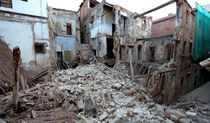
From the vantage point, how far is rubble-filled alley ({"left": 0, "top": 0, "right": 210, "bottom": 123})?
4141 millimetres

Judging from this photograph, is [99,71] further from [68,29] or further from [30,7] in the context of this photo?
[68,29]

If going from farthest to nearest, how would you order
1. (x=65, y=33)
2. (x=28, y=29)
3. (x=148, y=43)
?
(x=148, y=43) → (x=65, y=33) → (x=28, y=29)

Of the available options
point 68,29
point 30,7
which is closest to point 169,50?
point 68,29

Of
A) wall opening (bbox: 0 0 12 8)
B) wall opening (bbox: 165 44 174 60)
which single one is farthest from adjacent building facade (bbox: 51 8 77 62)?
wall opening (bbox: 165 44 174 60)

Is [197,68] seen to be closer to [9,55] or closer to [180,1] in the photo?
[180,1]

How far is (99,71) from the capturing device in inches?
374

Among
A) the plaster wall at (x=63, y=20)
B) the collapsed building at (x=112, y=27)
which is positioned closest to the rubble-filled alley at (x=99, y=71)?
the plaster wall at (x=63, y=20)

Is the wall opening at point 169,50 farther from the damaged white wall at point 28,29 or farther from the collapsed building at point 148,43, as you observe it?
the damaged white wall at point 28,29

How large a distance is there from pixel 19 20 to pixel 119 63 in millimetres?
9791

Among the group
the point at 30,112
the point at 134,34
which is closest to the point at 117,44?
the point at 134,34

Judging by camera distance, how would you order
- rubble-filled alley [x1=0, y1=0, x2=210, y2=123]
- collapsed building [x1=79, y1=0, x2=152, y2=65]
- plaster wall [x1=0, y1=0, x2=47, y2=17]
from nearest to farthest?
rubble-filled alley [x1=0, y1=0, x2=210, y2=123], plaster wall [x1=0, y1=0, x2=47, y2=17], collapsed building [x1=79, y1=0, x2=152, y2=65]

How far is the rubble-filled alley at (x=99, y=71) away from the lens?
13.6 ft

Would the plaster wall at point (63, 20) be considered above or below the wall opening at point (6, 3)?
above

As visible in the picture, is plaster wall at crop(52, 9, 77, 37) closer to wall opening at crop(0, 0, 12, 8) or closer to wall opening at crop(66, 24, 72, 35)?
wall opening at crop(66, 24, 72, 35)
